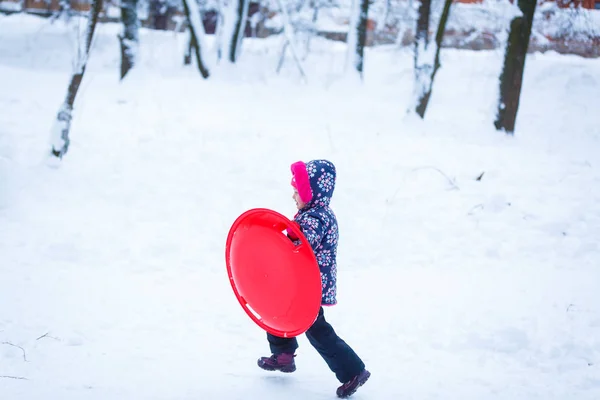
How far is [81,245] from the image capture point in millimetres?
6523

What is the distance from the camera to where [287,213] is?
7.94 metres

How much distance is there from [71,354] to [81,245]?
7.71ft

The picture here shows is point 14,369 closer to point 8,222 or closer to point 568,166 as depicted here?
point 8,222

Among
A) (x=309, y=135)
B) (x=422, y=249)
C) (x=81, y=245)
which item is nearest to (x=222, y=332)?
(x=81, y=245)

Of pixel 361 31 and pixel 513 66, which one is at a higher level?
pixel 361 31

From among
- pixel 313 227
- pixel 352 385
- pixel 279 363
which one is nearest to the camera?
pixel 313 227

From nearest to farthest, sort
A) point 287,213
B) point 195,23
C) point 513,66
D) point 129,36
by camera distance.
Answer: point 287,213
point 513,66
point 195,23
point 129,36

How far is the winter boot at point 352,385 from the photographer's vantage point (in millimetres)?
3883

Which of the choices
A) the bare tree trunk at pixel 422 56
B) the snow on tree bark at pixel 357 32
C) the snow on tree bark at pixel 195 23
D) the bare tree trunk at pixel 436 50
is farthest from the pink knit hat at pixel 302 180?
the snow on tree bark at pixel 357 32

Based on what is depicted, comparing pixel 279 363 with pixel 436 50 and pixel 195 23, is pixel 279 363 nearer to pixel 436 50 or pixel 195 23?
pixel 436 50

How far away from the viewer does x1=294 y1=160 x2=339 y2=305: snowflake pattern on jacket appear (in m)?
3.59

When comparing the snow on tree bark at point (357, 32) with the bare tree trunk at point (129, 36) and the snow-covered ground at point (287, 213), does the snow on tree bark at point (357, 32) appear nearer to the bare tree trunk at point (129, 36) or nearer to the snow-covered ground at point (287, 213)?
the snow-covered ground at point (287, 213)

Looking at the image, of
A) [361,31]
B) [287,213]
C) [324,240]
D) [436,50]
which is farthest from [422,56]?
[324,240]

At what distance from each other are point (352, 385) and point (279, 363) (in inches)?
20.2
